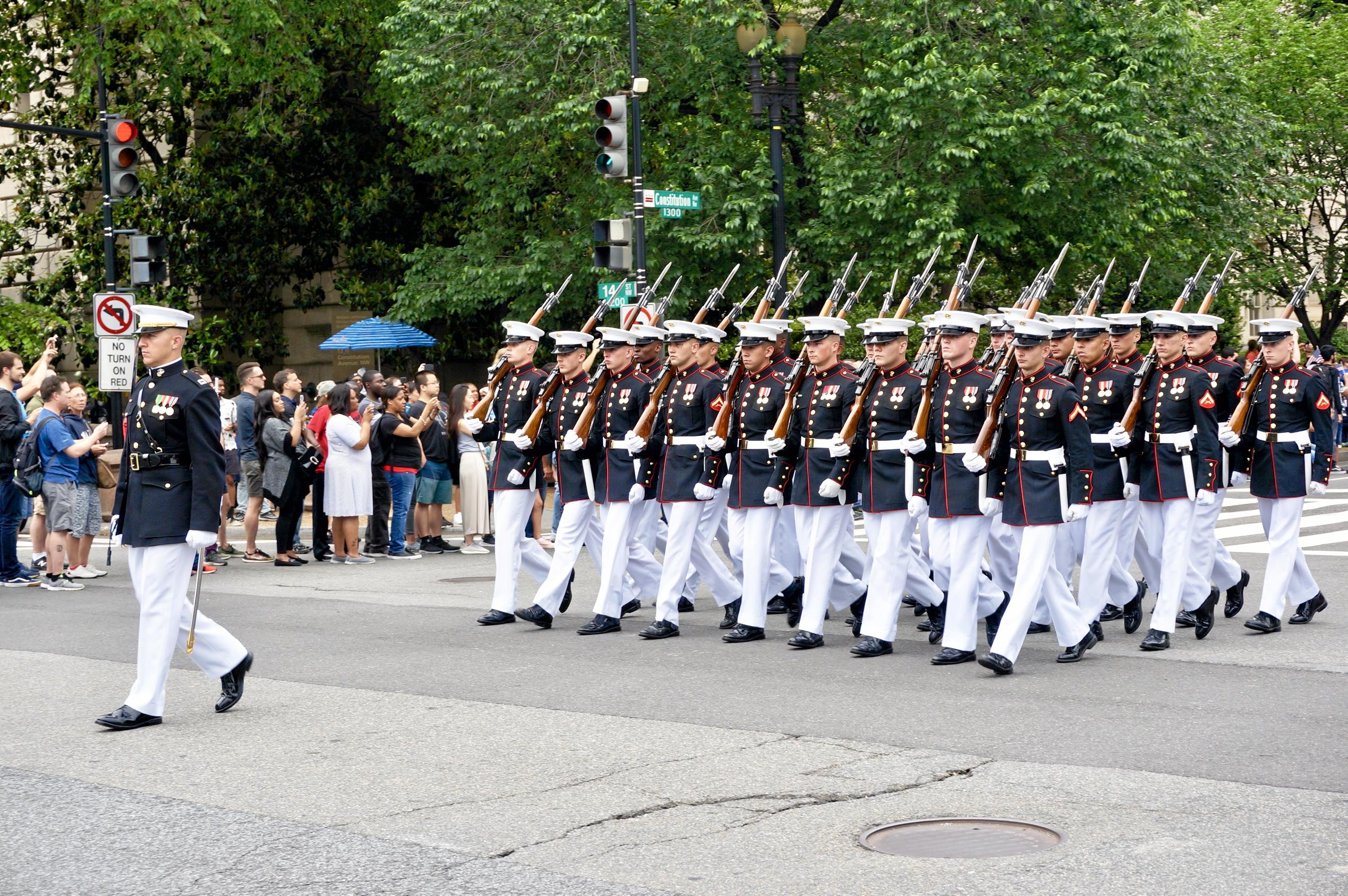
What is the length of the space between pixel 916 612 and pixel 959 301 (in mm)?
2231

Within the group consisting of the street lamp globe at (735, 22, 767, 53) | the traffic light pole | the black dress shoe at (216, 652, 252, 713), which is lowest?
the black dress shoe at (216, 652, 252, 713)

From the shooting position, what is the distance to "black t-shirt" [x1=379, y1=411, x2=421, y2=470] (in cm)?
1766

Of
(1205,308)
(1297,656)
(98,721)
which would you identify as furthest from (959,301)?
(98,721)

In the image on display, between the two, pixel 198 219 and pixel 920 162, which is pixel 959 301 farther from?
pixel 198 219

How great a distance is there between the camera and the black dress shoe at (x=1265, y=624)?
10.7m

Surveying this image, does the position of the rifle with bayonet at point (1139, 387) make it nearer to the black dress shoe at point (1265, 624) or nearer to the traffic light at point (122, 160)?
the black dress shoe at point (1265, 624)

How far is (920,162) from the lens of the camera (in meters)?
23.8

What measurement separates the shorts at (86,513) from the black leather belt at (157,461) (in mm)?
7157

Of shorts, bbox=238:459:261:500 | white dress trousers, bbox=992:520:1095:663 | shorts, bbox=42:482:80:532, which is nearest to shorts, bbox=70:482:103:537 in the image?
shorts, bbox=42:482:80:532

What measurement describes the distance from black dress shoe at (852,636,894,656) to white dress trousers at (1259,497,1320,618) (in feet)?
8.19

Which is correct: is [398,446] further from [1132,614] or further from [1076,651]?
[1076,651]

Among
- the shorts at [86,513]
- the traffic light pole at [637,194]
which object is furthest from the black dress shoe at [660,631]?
the traffic light pole at [637,194]

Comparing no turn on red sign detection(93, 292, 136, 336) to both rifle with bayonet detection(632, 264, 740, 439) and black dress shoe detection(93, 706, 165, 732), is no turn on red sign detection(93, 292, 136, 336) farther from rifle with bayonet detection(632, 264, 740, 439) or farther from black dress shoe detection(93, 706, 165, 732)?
black dress shoe detection(93, 706, 165, 732)

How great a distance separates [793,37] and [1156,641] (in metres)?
13.1
